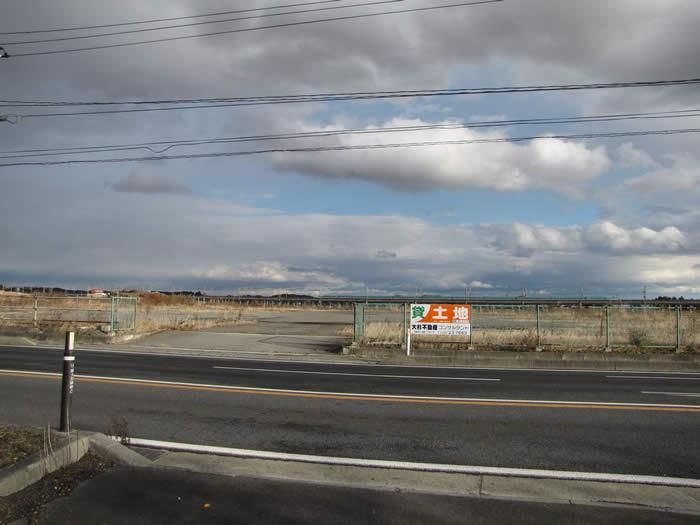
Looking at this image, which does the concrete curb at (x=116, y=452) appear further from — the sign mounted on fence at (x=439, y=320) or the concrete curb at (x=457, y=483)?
the sign mounted on fence at (x=439, y=320)

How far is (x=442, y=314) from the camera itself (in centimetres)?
1992

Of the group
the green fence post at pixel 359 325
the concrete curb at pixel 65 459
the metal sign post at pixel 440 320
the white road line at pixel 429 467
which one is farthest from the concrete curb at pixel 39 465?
the metal sign post at pixel 440 320

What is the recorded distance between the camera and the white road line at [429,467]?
5.68 m

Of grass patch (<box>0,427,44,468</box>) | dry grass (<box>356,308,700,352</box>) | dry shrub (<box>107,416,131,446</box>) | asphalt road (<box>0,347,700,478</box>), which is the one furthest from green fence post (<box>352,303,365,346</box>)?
grass patch (<box>0,427,44,468</box>)

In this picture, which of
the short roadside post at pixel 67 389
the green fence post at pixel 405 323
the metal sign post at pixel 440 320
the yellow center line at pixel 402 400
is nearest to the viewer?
the short roadside post at pixel 67 389

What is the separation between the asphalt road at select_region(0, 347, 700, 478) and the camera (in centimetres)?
673

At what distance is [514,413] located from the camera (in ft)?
29.7

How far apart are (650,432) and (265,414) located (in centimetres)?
560

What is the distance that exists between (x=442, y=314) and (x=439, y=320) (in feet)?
0.79

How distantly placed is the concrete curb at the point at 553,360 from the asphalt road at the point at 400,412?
3137mm

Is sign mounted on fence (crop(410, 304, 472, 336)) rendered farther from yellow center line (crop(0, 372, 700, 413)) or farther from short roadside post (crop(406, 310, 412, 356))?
yellow center line (crop(0, 372, 700, 413))

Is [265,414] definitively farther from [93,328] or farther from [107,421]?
[93,328]

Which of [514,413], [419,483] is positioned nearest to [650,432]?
[514,413]

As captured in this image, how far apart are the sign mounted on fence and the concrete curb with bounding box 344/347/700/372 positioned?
1.23 metres
